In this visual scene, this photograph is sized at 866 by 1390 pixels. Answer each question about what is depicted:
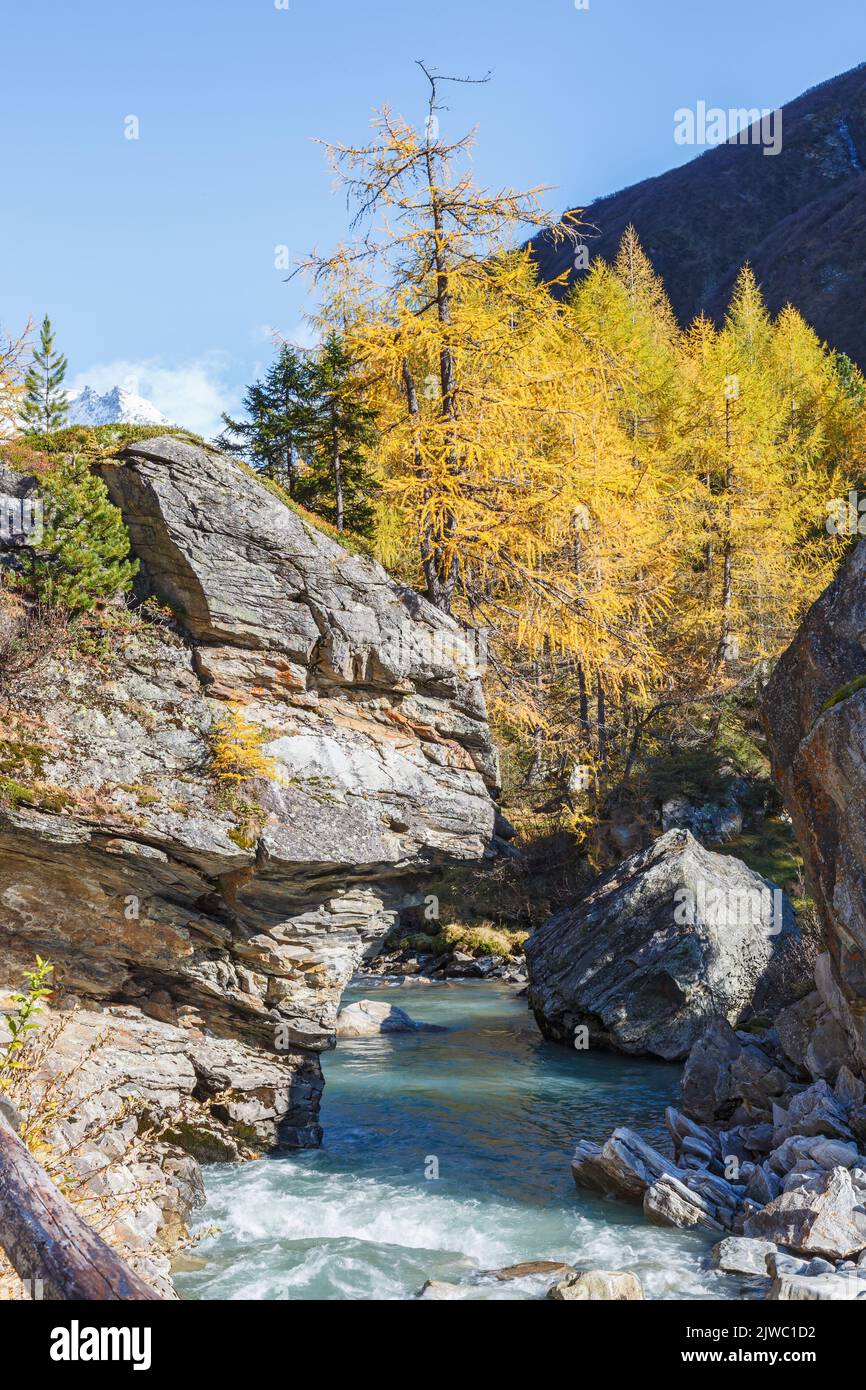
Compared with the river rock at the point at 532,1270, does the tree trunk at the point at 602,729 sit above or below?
above

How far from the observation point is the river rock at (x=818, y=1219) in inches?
326

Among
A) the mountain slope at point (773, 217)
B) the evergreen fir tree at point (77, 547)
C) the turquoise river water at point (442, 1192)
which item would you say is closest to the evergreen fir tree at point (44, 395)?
the evergreen fir tree at point (77, 547)

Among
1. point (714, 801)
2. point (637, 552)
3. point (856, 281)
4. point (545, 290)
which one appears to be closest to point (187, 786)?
point (545, 290)

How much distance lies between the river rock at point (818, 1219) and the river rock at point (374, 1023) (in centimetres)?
1041

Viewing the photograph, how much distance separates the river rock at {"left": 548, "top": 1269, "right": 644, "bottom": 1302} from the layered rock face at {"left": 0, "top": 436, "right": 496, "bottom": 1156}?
4701 millimetres

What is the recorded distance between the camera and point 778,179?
3824 inches

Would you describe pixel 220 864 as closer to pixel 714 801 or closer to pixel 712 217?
pixel 714 801

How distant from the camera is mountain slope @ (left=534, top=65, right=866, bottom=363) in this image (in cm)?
7244

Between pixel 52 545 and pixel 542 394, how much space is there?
25.1 ft

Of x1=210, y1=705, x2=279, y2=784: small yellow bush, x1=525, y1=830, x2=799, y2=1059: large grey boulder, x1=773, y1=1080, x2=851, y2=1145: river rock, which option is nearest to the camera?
x1=773, y1=1080, x2=851, y2=1145: river rock

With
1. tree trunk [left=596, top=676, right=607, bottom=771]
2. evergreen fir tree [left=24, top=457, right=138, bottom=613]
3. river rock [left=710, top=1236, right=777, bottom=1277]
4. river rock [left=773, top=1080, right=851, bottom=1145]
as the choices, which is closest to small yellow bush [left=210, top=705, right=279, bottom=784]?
evergreen fir tree [left=24, top=457, right=138, bottom=613]

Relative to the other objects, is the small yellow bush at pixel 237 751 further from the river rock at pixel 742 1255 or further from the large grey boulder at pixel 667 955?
the large grey boulder at pixel 667 955

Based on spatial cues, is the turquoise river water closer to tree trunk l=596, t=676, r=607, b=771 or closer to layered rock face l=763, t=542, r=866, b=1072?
layered rock face l=763, t=542, r=866, b=1072

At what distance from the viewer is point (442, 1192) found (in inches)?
424
